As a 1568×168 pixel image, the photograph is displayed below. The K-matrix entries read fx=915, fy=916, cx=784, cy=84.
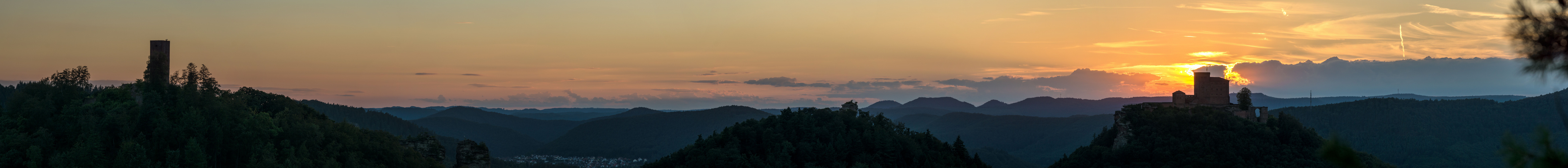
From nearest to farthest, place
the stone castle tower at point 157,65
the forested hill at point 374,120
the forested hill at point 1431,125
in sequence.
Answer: the stone castle tower at point 157,65 < the forested hill at point 1431,125 < the forested hill at point 374,120

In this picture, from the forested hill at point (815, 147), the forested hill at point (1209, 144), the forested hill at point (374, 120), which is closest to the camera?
the forested hill at point (815, 147)

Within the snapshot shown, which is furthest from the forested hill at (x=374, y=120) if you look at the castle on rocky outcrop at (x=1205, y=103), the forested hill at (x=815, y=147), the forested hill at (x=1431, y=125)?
the forested hill at (x=1431, y=125)

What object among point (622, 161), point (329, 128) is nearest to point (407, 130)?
point (622, 161)

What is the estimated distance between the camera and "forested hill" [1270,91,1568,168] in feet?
424

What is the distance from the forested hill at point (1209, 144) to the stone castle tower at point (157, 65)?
56226 mm

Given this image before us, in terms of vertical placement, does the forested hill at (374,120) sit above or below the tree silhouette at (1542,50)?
below

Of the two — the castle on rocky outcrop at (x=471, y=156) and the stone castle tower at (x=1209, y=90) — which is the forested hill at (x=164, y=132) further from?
the stone castle tower at (x=1209, y=90)

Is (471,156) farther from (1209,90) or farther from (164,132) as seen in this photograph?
(1209,90)

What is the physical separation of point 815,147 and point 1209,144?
25.6 meters

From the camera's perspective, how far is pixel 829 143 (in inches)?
2248

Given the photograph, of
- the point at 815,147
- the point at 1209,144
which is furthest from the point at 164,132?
the point at 1209,144

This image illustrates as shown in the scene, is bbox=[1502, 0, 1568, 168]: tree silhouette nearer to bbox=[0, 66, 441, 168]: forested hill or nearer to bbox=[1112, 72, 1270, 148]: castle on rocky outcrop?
bbox=[0, 66, 441, 168]: forested hill

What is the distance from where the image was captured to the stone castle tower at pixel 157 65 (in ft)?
154

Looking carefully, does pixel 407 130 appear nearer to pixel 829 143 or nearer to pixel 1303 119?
pixel 829 143
